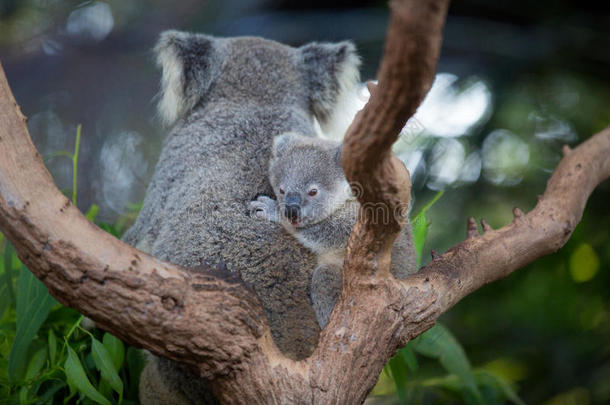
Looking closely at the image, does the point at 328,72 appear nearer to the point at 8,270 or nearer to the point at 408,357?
the point at 408,357

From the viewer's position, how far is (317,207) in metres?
1.80

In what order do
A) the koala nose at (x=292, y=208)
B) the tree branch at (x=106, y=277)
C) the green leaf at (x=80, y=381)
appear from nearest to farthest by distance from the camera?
the tree branch at (x=106, y=277)
the green leaf at (x=80, y=381)
the koala nose at (x=292, y=208)

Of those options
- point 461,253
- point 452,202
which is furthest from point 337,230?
point 452,202

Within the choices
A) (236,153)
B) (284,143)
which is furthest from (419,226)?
(236,153)

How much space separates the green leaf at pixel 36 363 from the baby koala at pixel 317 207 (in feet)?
2.70

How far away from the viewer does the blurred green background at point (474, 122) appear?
3410 mm

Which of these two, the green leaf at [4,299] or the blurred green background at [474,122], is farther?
the blurred green background at [474,122]

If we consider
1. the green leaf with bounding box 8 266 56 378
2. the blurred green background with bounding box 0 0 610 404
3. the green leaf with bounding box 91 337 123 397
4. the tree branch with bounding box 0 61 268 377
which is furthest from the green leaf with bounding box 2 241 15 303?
the blurred green background with bounding box 0 0 610 404

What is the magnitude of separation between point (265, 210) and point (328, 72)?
873mm

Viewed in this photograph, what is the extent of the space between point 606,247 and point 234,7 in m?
3.00

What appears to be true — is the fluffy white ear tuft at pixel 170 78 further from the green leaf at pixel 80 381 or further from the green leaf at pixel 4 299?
the green leaf at pixel 80 381

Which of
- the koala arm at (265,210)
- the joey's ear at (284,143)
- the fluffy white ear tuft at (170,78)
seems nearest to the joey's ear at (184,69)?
the fluffy white ear tuft at (170,78)

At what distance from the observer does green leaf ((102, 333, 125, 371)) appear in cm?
179

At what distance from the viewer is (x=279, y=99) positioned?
2.30m
